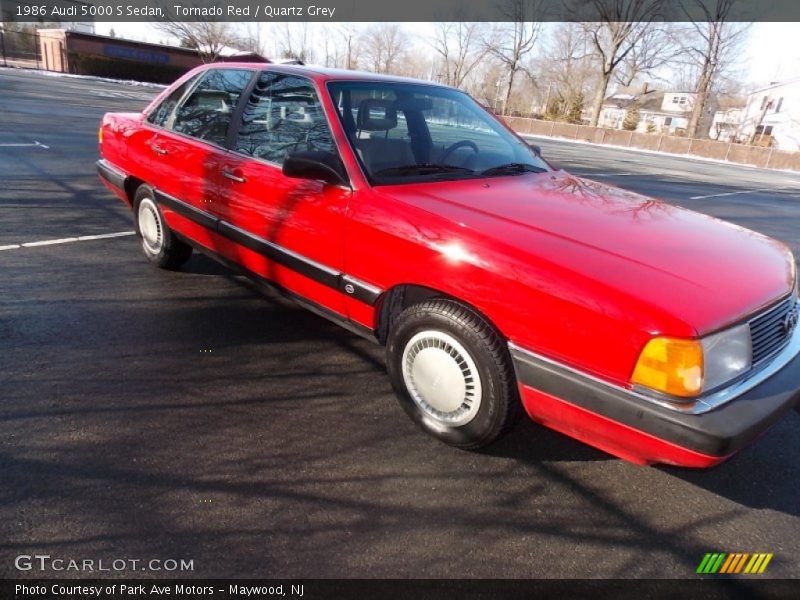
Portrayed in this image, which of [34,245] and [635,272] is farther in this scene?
[34,245]

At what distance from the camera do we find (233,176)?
131 inches

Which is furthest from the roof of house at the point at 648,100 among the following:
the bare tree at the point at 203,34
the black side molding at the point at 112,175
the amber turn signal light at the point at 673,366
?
the amber turn signal light at the point at 673,366

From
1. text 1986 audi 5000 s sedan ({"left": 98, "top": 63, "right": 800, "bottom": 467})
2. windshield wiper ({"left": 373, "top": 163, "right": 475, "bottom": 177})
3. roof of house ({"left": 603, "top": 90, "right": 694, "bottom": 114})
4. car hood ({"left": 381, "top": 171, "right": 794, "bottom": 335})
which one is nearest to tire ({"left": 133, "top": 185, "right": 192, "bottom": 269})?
text 1986 audi 5000 s sedan ({"left": 98, "top": 63, "right": 800, "bottom": 467})

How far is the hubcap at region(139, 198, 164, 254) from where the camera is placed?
170 inches

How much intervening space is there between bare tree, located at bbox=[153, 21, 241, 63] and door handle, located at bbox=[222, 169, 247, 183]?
4136 centimetres

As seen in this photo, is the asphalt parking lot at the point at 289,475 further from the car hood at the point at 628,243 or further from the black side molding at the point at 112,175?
the black side molding at the point at 112,175

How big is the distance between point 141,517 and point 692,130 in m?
49.9

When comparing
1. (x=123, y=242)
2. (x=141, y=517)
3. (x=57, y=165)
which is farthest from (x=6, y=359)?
(x=57, y=165)

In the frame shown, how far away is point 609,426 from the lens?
2025 mm

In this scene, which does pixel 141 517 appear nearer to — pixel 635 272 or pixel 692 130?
pixel 635 272

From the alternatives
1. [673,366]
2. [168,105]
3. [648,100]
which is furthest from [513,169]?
[648,100]

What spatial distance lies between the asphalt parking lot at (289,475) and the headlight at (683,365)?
0.70m

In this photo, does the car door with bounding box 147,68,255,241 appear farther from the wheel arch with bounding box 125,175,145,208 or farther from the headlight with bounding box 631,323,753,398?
the headlight with bounding box 631,323,753,398
